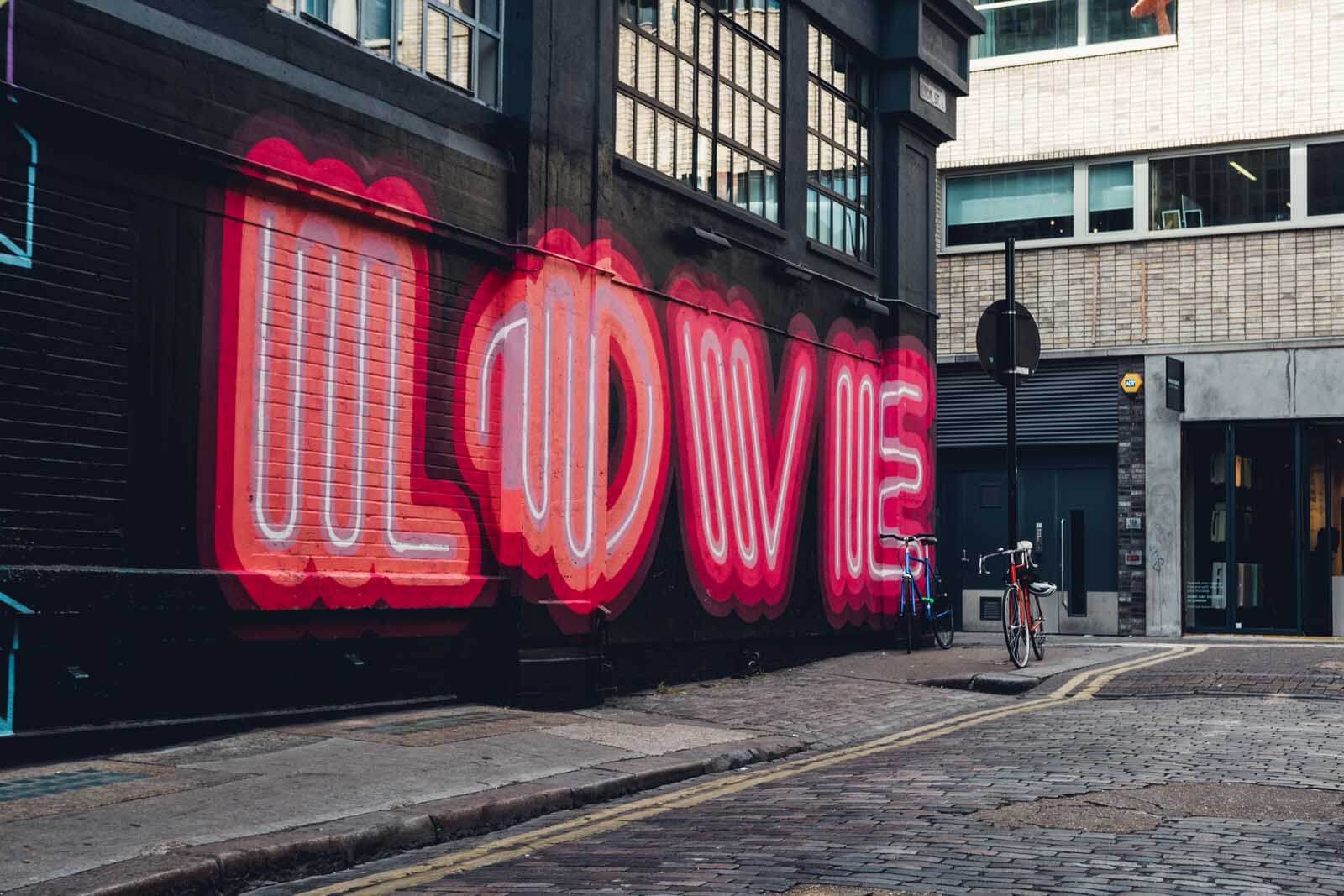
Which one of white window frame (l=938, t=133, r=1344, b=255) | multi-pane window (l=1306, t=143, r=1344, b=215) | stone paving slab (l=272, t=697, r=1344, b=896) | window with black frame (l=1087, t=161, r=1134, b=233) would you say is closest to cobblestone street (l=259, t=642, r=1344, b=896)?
stone paving slab (l=272, t=697, r=1344, b=896)

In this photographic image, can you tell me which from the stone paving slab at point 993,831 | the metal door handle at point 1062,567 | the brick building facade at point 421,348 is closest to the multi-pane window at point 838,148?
the brick building facade at point 421,348

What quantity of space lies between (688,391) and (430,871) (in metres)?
8.00

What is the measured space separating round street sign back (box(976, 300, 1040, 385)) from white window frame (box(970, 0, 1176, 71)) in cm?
792

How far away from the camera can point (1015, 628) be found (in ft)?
48.0

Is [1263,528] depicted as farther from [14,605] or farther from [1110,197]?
[14,605]

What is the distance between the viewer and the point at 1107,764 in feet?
29.2

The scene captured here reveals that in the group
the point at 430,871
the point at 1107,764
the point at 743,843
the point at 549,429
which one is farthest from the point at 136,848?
the point at 549,429

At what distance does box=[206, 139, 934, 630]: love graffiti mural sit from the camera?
9.70m

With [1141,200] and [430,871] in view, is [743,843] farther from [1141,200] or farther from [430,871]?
[1141,200]

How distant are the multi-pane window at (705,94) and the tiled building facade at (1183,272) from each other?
7883 millimetres

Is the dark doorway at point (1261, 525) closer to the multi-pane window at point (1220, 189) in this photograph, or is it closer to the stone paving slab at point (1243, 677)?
the multi-pane window at point (1220, 189)

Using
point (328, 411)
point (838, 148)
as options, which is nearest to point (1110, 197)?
point (838, 148)

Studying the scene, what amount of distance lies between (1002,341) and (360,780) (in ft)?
32.7

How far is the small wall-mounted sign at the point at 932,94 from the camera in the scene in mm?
18406
